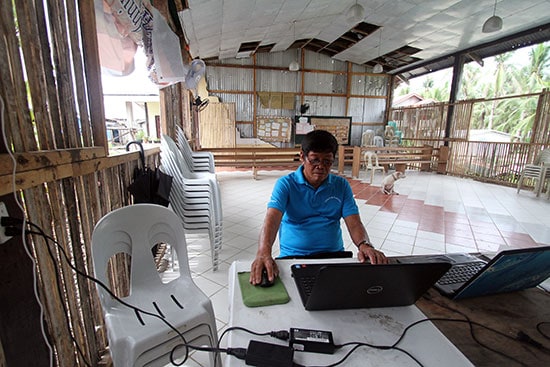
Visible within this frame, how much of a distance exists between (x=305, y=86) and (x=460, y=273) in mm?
9311

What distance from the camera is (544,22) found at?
538 cm

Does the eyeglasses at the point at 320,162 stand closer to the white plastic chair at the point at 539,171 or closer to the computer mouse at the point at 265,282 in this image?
the computer mouse at the point at 265,282

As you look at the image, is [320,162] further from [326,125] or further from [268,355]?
[326,125]

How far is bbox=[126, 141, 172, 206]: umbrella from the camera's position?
5.99 feet

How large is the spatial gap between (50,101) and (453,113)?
9139 millimetres

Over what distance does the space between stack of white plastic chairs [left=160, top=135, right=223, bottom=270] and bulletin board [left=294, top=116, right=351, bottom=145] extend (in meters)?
7.15

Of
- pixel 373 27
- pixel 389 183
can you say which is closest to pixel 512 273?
pixel 389 183

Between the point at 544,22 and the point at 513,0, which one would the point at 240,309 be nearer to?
the point at 513,0

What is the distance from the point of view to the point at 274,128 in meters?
9.34

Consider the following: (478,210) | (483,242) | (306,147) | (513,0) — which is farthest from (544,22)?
(306,147)

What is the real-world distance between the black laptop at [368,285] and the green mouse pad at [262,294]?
65mm

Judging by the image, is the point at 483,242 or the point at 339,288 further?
the point at 483,242

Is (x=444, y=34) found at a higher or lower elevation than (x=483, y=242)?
higher

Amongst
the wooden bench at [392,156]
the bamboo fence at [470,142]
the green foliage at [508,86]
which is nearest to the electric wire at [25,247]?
the wooden bench at [392,156]
